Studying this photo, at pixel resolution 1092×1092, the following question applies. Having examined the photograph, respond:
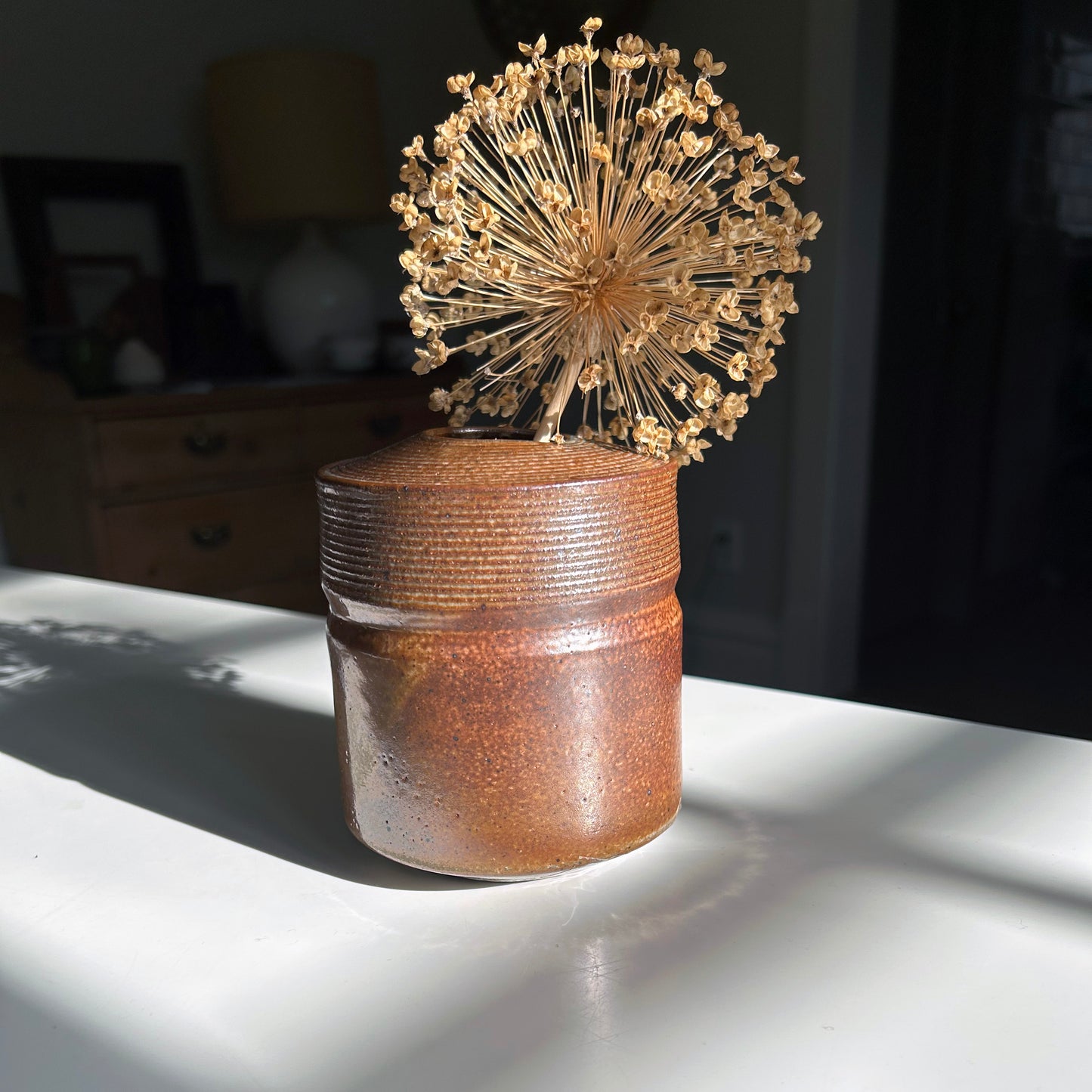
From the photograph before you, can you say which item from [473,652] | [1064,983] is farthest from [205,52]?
[1064,983]

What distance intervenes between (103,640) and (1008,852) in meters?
0.80

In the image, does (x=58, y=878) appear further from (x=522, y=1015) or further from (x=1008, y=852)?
(x=1008, y=852)

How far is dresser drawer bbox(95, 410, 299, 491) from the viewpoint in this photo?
2.10m

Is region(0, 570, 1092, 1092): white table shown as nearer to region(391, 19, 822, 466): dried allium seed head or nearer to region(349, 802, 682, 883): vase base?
region(349, 802, 682, 883): vase base

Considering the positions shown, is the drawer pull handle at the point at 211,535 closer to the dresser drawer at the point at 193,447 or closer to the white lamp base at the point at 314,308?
the dresser drawer at the point at 193,447

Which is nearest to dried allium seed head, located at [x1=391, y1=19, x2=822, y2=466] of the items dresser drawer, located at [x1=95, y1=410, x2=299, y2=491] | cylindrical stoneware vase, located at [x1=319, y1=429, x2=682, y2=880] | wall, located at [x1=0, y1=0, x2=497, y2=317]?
cylindrical stoneware vase, located at [x1=319, y1=429, x2=682, y2=880]

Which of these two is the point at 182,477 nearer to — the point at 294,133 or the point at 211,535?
the point at 211,535

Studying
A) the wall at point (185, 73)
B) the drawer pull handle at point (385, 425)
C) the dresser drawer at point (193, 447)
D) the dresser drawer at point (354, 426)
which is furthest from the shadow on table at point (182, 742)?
the wall at point (185, 73)

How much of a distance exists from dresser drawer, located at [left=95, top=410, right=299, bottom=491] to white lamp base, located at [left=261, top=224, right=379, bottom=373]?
0.27 metres

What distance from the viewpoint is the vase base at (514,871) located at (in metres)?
0.52

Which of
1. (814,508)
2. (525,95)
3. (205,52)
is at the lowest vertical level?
(814,508)

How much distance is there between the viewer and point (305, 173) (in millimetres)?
2355

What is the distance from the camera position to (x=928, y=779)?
2.10 ft

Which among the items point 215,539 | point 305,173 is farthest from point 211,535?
point 305,173
